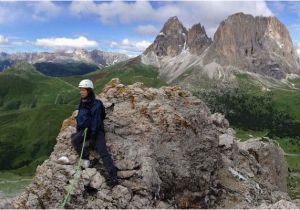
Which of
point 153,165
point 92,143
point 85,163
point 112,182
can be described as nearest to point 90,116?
point 92,143

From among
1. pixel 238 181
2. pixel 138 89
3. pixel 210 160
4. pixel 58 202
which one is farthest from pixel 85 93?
pixel 238 181

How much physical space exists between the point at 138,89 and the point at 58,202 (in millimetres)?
12332

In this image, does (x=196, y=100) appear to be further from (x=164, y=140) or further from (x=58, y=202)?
(x=58, y=202)

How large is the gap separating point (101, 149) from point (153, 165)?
348 cm

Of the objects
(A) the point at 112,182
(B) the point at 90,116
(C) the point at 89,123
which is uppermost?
(B) the point at 90,116

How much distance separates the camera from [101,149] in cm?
2533

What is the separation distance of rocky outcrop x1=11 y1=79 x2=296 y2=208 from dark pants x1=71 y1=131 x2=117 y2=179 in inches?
25.0

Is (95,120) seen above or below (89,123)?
above

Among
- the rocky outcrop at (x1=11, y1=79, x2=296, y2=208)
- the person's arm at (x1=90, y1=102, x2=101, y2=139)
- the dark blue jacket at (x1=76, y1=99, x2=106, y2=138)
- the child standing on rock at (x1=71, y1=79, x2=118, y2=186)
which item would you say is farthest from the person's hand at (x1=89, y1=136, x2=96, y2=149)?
the rocky outcrop at (x1=11, y1=79, x2=296, y2=208)

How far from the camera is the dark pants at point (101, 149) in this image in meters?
24.8

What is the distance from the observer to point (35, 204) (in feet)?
81.4

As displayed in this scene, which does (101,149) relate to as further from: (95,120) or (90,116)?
(90,116)

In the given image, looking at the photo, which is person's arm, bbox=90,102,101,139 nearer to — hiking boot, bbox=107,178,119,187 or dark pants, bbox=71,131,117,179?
dark pants, bbox=71,131,117,179

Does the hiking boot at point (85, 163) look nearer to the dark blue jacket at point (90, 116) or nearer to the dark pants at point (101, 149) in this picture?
the dark pants at point (101, 149)
